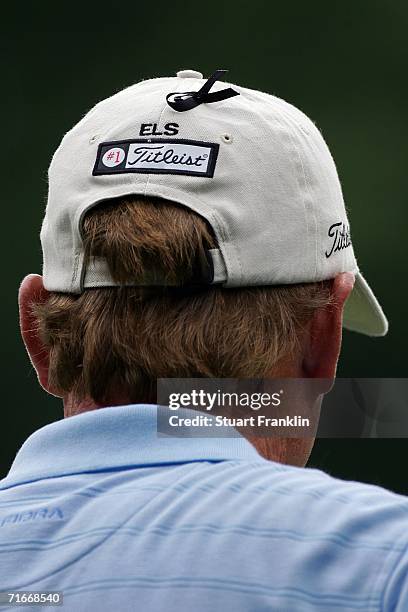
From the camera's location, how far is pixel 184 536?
2.00 ft

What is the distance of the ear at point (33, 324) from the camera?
2.83 ft

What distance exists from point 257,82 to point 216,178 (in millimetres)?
3053

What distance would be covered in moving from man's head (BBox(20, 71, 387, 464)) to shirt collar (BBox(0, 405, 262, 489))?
0.05 meters

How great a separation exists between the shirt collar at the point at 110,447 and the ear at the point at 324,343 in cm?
15

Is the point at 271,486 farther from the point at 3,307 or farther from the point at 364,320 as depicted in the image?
the point at 3,307

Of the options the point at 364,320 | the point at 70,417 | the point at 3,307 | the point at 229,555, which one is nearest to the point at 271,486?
the point at 229,555

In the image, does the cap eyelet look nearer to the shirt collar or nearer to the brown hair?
the brown hair

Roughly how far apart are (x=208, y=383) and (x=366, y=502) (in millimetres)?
158

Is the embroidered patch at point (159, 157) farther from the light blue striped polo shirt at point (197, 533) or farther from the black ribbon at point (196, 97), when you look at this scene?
the light blue striped polo shirt at point (197, 533)

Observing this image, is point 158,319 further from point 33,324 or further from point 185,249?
point 33,324

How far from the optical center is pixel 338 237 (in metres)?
0.87

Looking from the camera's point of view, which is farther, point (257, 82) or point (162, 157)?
point (257, 82)

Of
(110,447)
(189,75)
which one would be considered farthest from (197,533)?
(189,75)

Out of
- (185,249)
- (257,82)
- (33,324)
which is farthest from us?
(257,82)
